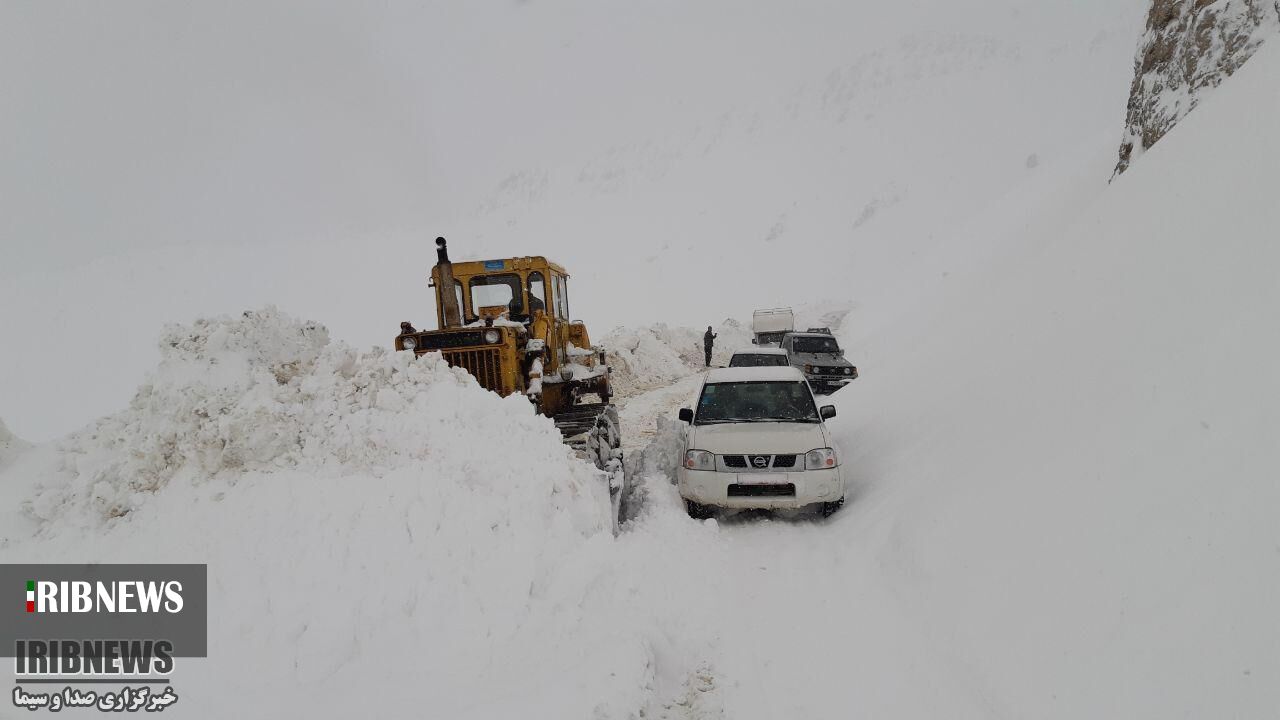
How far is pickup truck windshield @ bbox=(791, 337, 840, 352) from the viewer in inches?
677

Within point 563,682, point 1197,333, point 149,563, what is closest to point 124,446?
point 149,563

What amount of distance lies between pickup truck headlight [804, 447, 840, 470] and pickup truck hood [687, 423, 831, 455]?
0.22 ft

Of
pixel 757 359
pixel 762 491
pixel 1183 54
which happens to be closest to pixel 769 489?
pixel 762 491

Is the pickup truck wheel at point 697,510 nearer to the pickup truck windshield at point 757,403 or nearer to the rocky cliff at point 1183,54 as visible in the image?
the pickup truck windshield at point 757,403

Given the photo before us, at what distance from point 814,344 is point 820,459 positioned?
11533mm

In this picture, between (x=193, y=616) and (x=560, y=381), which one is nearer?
(x=193, y=616)

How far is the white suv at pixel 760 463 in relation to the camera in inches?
244

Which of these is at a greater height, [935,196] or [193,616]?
[935,196]

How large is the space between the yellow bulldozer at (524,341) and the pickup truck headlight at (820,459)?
1970 mm

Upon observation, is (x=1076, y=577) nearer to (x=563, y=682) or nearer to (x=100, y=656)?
(x=563, y=682)

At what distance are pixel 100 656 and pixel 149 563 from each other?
2.16 feet

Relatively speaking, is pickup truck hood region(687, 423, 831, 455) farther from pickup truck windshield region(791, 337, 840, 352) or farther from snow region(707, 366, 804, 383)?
pickup truck windshield region(791, 337, 840, 352)

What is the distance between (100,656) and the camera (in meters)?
3.73

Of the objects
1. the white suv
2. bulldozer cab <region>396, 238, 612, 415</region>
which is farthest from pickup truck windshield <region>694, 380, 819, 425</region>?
bulldozer cab <region>396, 238, 612, 415</region>
